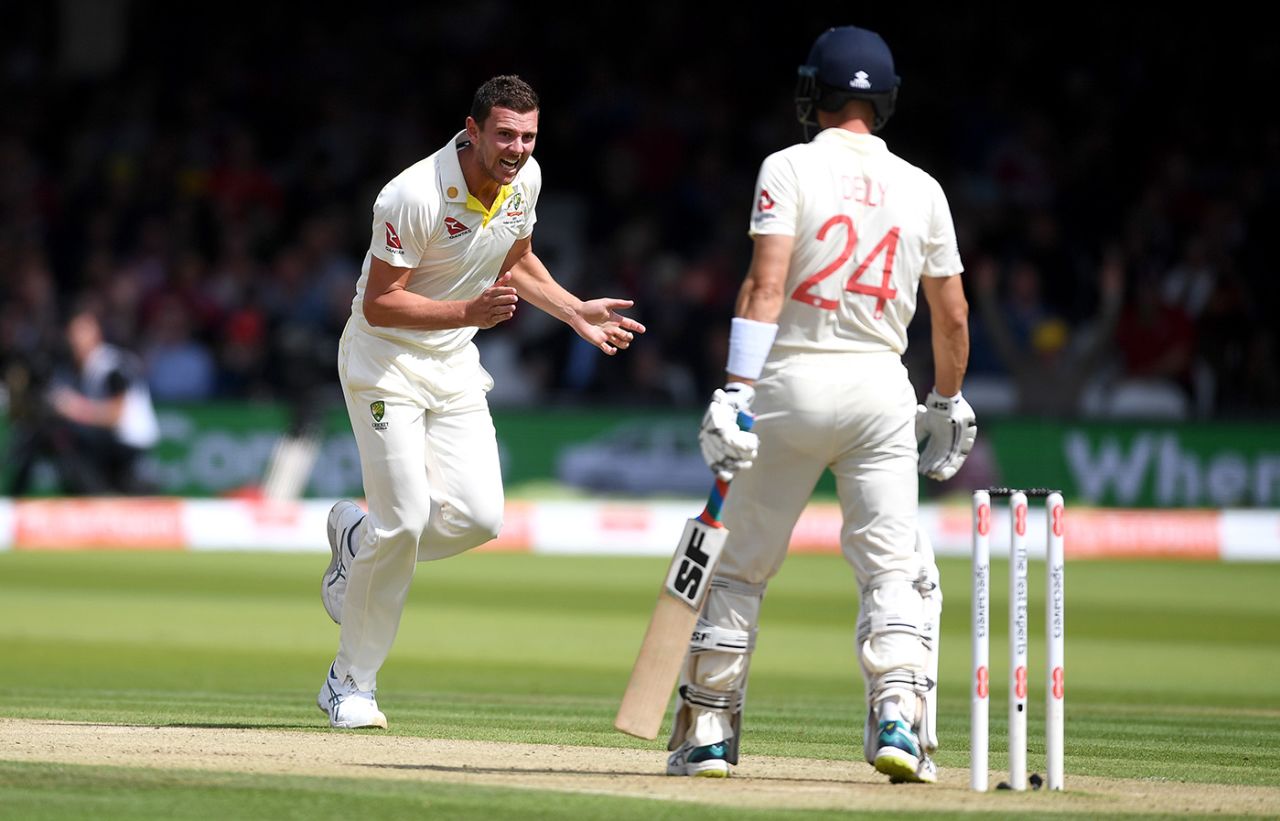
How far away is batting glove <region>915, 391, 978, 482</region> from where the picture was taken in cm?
516

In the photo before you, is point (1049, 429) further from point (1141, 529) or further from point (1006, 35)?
point (1006, 35)

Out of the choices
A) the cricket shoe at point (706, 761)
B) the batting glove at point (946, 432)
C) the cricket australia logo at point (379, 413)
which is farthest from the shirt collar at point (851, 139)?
the cricket australia logo at point (379, 413)

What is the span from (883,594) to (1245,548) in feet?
34.5

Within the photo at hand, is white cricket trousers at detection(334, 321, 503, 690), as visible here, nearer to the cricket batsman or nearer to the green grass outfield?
the green grass outfield

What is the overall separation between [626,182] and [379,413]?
40.8 feet

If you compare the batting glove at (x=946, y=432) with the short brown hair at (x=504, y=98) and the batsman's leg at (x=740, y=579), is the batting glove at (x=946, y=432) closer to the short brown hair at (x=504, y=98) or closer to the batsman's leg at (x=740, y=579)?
the batsman's leg at (x=740, y=579)

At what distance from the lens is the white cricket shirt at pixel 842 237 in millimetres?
4883

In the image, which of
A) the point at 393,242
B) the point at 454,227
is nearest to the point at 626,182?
the point at 454,227

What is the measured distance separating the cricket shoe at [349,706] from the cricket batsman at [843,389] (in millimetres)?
1267

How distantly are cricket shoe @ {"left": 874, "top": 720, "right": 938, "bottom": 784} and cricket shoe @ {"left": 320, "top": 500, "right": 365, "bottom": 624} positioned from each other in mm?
1970

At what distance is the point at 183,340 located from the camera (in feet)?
54.0

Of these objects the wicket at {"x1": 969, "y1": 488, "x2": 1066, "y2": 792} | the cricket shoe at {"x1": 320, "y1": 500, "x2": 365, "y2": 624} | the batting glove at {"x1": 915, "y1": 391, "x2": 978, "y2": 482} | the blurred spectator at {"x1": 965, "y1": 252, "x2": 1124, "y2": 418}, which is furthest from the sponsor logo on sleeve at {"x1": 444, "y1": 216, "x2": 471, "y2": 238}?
the blurred spectator at {"x1": 965, "y1": 252, "x2": 1124, "y2": 418}

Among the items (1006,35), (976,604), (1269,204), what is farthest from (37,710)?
(1006,35)

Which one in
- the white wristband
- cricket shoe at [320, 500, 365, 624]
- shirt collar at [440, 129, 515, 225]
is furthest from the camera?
cricket shoe at [320, 500, 365, 624]
